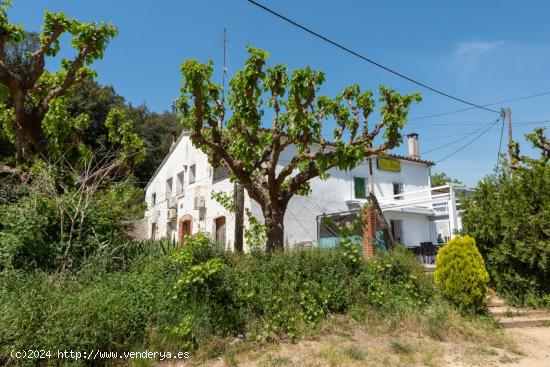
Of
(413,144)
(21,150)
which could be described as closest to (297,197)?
(21,150)

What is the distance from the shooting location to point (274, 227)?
8.06 metres

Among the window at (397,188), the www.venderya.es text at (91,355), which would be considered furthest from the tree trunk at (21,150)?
the window at (397,188)

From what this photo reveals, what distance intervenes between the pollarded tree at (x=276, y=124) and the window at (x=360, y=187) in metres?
9.63

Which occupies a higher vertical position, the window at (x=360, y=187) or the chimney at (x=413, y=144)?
the chimney at (x=413, y=144)

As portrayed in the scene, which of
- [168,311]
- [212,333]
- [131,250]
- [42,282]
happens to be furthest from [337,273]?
[42,282]

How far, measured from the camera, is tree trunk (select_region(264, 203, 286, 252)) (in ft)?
26.0

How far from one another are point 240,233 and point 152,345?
334 cm

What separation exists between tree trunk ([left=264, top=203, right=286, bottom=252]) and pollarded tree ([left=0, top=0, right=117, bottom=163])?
5.07 meters

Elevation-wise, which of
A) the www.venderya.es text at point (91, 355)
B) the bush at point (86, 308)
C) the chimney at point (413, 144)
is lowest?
the www.venderya.es text at point (91, 355)

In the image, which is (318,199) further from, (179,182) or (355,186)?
(179,182)

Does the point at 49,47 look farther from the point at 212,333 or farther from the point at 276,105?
the point at 212,333

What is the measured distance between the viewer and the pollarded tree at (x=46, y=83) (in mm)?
7996

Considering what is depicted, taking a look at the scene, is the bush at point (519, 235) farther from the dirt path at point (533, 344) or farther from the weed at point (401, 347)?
the weed at point (401, 347)

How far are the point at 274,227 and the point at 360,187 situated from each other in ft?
36.8
